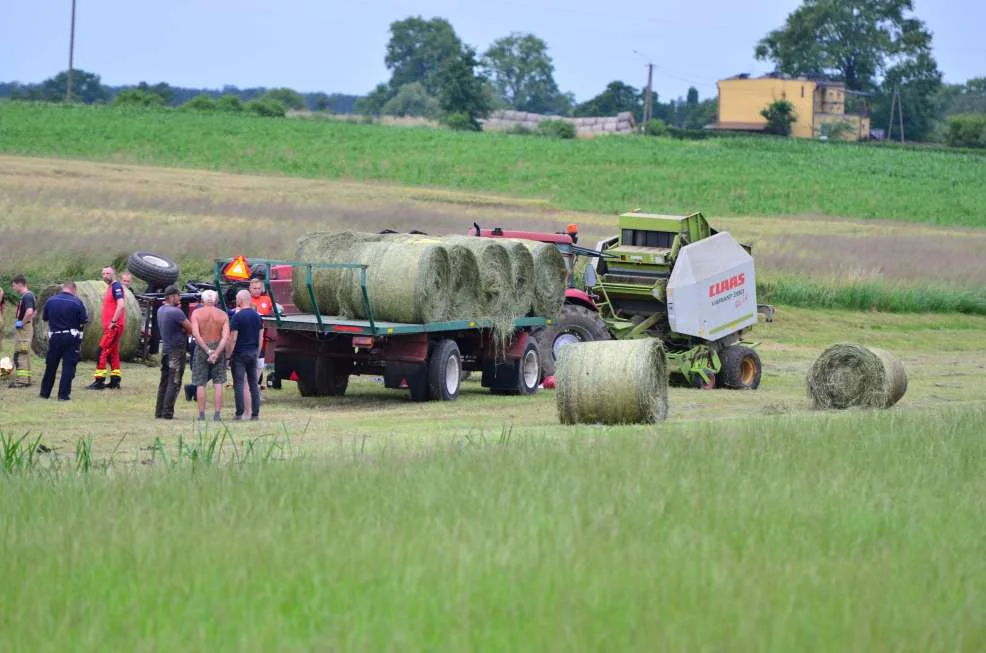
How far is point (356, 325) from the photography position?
58.6 ft

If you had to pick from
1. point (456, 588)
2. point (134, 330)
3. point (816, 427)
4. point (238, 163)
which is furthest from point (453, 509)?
point (238, 163)

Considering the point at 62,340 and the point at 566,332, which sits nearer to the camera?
the point at 62,340

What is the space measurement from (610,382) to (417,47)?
161m

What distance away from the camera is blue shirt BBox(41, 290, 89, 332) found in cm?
1817

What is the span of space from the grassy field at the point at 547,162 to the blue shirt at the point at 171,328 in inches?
1470

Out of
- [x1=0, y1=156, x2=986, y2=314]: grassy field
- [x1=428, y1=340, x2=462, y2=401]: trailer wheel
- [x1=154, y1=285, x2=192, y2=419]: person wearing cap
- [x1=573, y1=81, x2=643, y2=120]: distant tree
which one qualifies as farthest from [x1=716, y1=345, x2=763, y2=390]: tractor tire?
[x1=573, y1=81, x2=643, y2=120]: distant tree

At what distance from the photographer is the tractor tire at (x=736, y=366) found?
21.4m

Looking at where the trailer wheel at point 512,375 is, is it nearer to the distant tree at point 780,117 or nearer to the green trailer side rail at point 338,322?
the green trailer side rail at point 338,322

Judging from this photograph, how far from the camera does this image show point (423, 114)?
478 ft

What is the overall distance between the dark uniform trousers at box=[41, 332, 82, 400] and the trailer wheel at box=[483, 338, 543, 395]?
5587 mm

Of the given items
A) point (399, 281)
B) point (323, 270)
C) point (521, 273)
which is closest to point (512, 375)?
point (521, 273)

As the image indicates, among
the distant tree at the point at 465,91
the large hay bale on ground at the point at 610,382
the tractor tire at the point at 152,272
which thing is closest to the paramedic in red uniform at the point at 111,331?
the tractor tire at the point at 152,272

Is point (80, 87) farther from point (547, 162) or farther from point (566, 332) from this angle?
point (566, 332)

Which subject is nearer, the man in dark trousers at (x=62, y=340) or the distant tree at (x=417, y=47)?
the man in dark trousers at (x=62, y=340)
